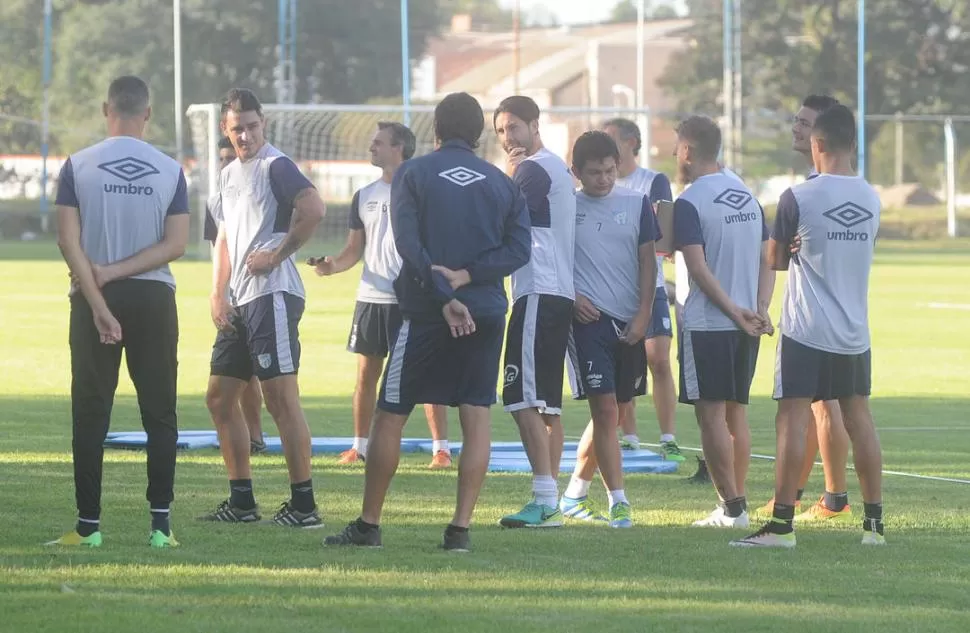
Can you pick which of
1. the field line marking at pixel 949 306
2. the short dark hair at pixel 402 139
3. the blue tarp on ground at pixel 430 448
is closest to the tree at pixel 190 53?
the field line marking at pixel 949 306

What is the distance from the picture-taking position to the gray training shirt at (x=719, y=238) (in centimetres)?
855

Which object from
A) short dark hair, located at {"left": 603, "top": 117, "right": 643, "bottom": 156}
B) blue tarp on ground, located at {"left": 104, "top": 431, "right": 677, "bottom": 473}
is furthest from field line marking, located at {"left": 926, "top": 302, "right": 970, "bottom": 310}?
short dark hair, located at {"left": 603, "top": 117, "right": 643, "bottom": 156}

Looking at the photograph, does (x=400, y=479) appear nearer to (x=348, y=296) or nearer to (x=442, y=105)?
(x=442, y=105)

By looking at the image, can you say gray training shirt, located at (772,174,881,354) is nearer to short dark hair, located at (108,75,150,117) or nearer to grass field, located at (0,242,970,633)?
grass field, located at (0,242,970,633)

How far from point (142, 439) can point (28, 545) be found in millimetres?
3833

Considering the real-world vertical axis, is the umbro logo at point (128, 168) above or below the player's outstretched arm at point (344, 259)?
above

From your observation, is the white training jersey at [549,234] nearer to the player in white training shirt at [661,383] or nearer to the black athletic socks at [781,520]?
the black athletic socks at [781,520]

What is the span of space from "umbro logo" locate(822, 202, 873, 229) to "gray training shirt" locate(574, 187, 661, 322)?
105cm

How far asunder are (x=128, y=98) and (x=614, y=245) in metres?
2.54

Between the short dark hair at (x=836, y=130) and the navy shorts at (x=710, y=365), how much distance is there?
3.56 feet

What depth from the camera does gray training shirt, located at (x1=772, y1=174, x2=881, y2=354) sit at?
8031 mm

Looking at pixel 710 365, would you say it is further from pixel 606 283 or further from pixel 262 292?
pixel 262 292

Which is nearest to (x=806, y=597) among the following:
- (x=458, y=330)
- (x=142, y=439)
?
(x=458, y=330)

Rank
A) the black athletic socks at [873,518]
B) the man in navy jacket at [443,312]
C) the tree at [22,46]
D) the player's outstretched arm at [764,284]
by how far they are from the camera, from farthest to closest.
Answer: the tree at [22,46] < the player's outstretched arm at [764,284] < the black athletic socks at [873,518] < the man in navy jacket at [443,312]
